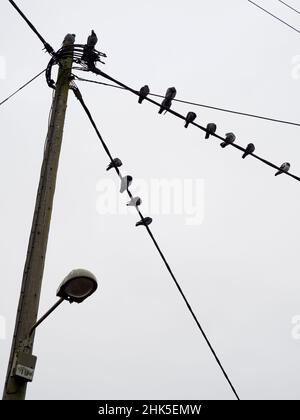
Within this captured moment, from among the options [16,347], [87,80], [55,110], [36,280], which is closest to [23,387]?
[16,347]

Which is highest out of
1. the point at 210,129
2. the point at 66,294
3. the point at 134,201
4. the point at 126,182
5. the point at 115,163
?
the point at 210,129

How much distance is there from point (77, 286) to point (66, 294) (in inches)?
5.0

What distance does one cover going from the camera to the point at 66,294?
4.28 metres

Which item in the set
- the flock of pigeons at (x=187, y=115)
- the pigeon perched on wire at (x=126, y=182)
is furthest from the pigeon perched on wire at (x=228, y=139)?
the pigeon perched on wire at (x=126, y=182)

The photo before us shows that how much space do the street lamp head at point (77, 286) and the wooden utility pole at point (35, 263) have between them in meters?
0.39

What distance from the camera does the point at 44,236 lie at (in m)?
4.86

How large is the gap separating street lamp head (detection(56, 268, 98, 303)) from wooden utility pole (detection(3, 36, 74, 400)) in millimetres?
389

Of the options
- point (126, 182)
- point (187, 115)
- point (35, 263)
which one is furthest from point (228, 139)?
point (35, 263)

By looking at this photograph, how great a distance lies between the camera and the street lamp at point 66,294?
4.17m

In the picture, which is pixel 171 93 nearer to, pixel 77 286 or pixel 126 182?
pixel 126 182

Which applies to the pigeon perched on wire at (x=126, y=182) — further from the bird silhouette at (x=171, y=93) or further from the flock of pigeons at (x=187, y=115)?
the bird silhouette at (x=171, y=93)

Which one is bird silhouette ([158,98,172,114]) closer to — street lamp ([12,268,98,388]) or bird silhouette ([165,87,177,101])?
bird silhouette ([165,87,177,101])
